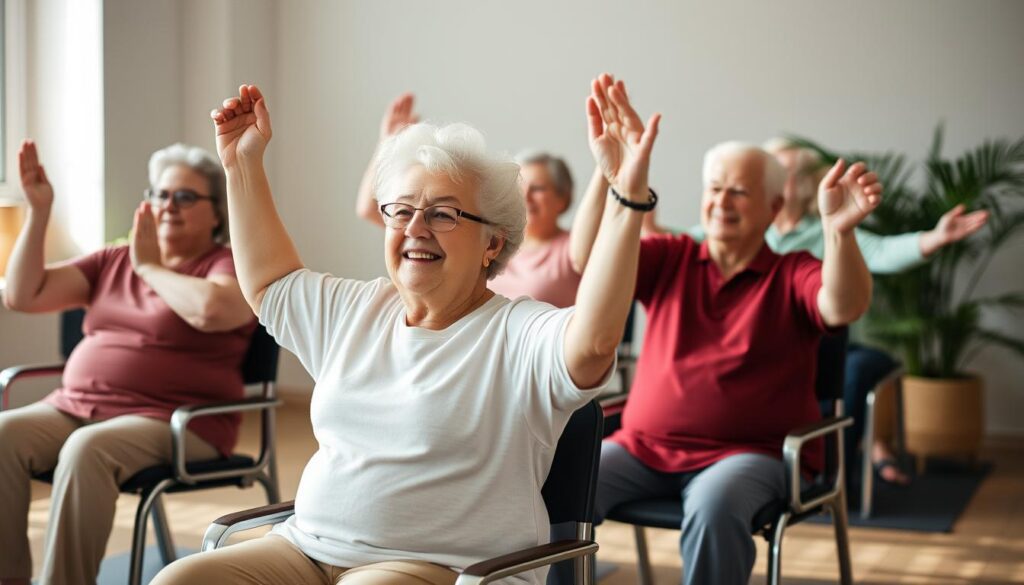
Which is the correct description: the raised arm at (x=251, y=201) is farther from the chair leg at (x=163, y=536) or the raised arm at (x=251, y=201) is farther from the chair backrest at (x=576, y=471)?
the chair leg at (x=163, y=536)

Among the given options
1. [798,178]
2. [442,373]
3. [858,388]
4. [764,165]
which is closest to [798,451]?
[764,165]

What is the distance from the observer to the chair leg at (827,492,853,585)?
2885mm

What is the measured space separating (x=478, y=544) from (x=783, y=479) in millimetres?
1096

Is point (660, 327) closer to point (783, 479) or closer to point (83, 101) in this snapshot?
point (783, 479)

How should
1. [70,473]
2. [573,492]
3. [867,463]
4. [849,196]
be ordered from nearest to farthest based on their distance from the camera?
[573,492] → [849,196] → [70,473] → [867,463]

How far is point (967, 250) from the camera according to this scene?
5.18 m

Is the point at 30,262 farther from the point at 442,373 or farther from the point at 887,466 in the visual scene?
the point at 887,466

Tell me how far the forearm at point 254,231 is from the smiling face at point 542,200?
1.96 m

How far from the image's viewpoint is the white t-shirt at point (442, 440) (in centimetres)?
183

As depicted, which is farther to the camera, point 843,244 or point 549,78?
point 549,78

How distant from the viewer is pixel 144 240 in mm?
3121

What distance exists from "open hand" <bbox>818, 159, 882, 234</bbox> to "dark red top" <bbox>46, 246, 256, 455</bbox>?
1.47 meters

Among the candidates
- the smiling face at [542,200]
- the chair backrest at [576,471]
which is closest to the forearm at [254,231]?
the chair backrest at [576,471]

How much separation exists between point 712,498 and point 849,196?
2.37 feet
